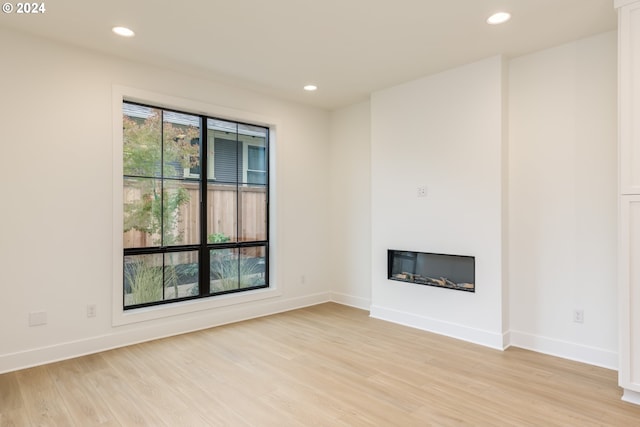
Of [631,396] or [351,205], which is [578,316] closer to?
[631,396]

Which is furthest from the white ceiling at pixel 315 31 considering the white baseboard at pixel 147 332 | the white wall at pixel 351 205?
the white baseboard at pixel 147 332

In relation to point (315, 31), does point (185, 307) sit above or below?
below

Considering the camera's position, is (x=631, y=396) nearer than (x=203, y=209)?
Yes

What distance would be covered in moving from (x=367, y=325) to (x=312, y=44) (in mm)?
2978

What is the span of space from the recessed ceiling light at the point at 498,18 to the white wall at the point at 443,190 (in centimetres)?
68

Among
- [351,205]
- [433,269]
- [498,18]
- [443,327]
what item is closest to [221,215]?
[351,205]

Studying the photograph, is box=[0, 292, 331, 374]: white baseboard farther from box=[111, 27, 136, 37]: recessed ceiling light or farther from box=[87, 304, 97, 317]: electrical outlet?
box=[111, 27, 136, 37]: recessed ceiling light

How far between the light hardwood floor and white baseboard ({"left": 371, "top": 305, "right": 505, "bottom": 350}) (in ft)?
0.35

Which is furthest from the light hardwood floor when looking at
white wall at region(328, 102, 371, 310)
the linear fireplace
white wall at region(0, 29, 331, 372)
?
white wall at region(328, 102, 371, 310)

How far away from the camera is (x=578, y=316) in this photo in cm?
320

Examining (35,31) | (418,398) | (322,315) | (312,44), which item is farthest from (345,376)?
(35,31)

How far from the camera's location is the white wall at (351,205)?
4949mm

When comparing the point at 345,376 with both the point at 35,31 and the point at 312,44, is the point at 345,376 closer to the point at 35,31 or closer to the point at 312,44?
the point at 312,44

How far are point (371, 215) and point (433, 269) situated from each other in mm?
1101
